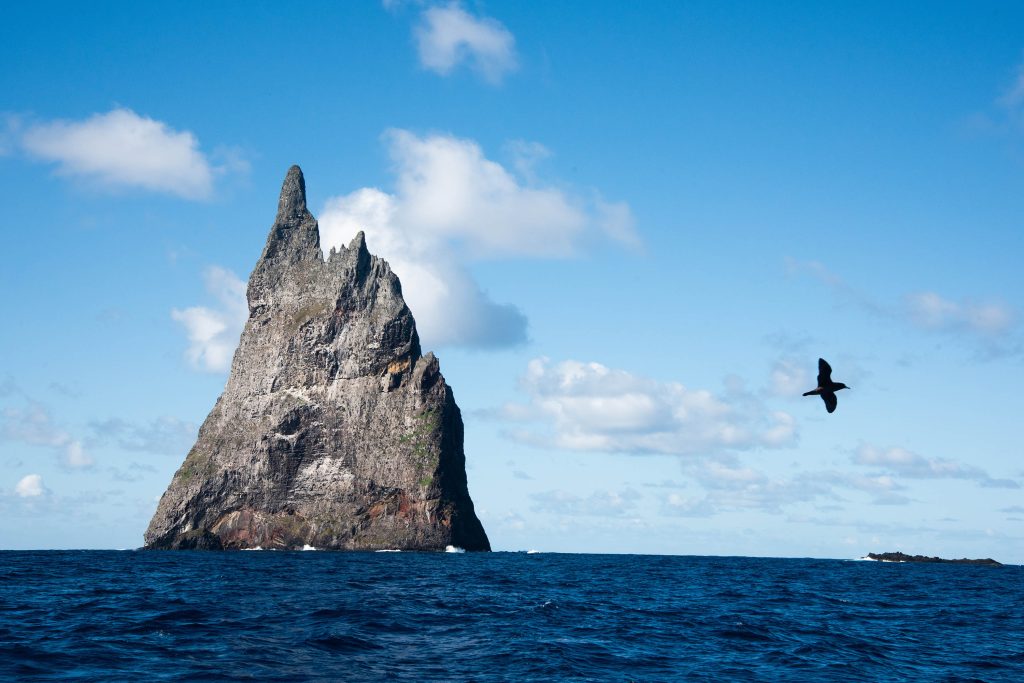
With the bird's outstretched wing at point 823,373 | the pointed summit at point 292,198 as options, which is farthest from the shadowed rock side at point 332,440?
the bird's outstretched wing at point 823,373

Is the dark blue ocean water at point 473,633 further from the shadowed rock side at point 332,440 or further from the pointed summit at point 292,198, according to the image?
the pointed summit at point 292,198

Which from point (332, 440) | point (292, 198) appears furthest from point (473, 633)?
point (292, 198)

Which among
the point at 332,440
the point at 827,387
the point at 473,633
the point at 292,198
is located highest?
the point at 292,198

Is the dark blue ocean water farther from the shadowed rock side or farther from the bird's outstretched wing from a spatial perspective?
the shadowed rock side

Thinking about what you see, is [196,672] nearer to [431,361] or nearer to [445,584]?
[445,584]

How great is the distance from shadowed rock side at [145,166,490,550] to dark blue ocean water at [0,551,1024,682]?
275 ft

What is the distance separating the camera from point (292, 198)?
185 m

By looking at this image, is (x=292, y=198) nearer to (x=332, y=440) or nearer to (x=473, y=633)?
(x=332, y=440)

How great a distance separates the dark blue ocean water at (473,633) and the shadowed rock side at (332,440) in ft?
275

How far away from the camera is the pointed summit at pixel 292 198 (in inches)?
7170

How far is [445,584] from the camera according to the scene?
63375 mm

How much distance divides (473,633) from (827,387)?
66.8ft

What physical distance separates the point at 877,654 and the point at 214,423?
14376 cm

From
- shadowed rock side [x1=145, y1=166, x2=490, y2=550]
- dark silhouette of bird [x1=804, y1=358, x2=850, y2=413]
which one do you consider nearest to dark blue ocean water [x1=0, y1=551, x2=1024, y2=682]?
dark silhouette of bird [x1=804, y1=358, x2=850, y2=413]
